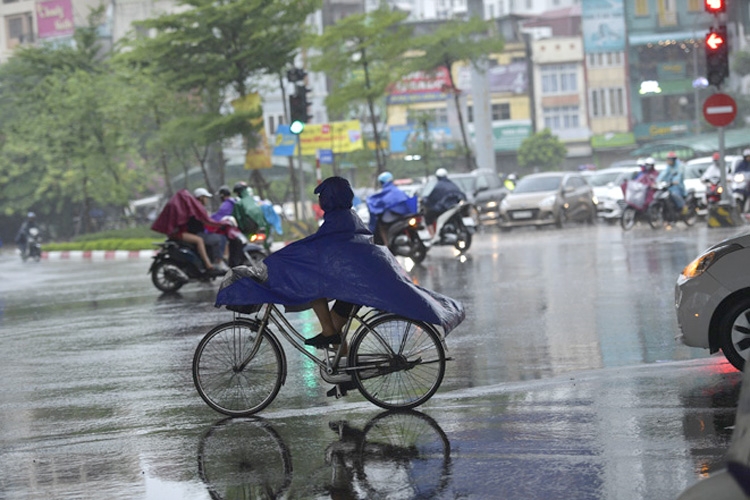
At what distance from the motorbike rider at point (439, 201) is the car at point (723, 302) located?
15.7 metres

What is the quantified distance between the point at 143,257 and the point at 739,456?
35626 millimetres

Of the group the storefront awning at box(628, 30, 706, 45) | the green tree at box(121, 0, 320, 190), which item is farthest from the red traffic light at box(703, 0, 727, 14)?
the storefront awning at box(628, 30, 706, 45)

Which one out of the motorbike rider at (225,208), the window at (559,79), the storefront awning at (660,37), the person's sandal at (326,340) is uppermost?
the storefront awning at (660,37)

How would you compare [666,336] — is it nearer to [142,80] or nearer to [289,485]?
[289,485]

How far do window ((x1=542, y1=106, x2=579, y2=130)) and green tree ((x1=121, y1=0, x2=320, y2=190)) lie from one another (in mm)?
47819

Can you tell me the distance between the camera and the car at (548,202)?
3409 cm

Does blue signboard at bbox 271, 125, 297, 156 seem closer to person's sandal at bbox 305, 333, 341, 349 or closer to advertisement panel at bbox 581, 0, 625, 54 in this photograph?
person's sandal at bbox 305, 333, 341, 349

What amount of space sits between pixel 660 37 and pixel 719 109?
6106 cm

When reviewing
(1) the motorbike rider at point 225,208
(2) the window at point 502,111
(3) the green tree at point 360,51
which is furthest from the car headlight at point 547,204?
(2) the window at point 502,111

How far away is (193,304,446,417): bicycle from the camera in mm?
8148

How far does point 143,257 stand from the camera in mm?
38125

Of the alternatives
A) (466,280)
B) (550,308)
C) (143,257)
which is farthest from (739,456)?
(143,257)

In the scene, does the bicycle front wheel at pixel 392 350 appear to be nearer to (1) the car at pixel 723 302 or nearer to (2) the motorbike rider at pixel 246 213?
(1) the car at pixel 723 302

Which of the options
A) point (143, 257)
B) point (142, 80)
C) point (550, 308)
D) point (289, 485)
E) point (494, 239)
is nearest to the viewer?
point (289, 485)
